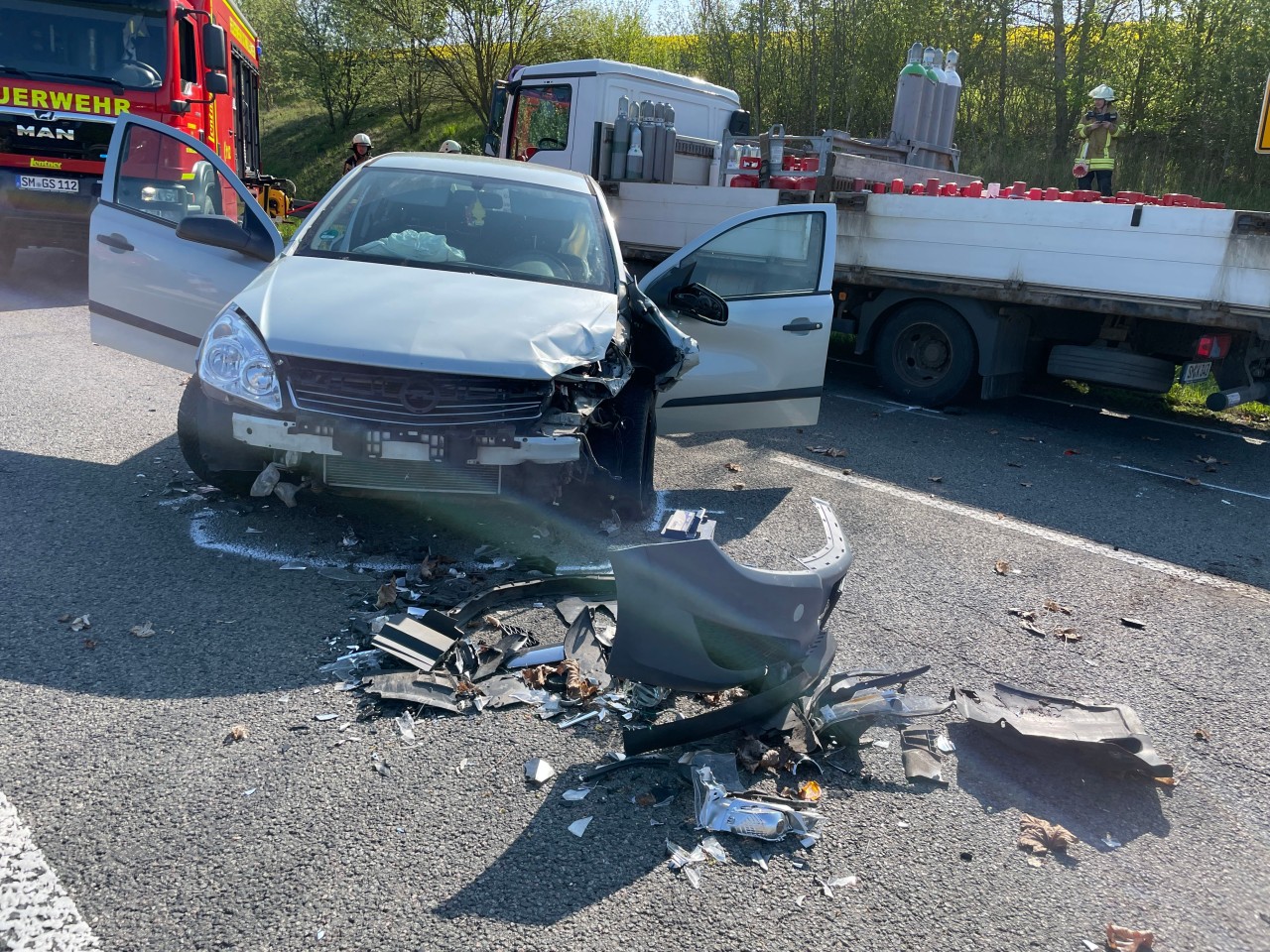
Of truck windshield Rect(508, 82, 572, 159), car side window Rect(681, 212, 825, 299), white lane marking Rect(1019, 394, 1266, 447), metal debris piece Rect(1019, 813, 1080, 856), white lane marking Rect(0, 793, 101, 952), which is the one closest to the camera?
white lane marking Rect(0, 793, 101, 952)

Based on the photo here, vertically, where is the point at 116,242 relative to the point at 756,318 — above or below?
above

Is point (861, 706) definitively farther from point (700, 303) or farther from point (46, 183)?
point (46, 183)

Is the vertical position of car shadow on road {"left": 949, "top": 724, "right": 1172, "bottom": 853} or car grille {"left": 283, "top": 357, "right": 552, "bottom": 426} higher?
car grille {"left": 283, "top": 357, "right": 552, "bottom": 426}

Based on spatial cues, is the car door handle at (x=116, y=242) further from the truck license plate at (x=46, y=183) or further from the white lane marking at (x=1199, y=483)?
the white lane marking at (x=1199, y=483)

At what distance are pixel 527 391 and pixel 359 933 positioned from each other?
2.48 meters

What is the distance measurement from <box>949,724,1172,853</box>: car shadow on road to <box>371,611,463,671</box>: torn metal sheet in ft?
5.89

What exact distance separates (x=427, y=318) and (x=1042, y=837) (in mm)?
3074

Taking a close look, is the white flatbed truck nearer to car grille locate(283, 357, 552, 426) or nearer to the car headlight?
car grille locate(283, 357, 552, 426)

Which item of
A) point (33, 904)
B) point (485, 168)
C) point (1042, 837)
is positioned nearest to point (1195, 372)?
point (485, 168)

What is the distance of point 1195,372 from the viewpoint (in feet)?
27.1

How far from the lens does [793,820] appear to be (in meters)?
3.01

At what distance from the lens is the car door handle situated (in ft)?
19.2

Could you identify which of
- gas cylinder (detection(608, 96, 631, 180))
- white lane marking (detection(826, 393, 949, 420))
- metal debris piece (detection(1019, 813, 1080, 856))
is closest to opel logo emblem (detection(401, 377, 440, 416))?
metal debris piece (detection(1019, 813, 1080, 856))

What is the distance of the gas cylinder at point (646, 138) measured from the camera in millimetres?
11367
